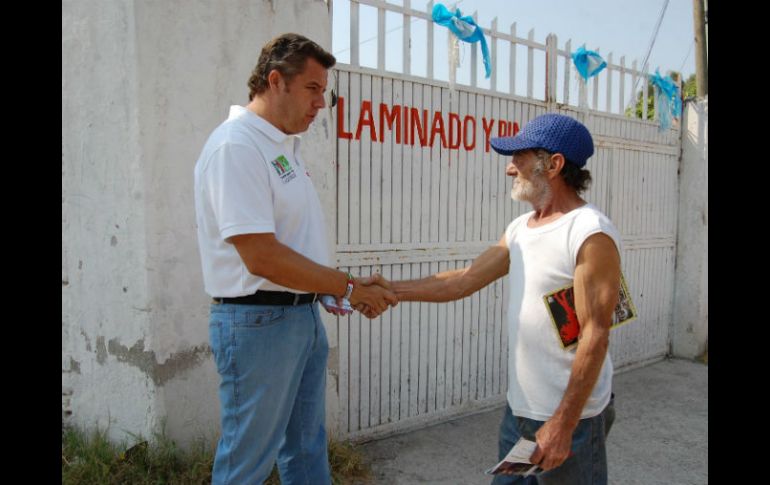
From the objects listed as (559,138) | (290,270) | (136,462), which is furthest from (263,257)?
(136,462)

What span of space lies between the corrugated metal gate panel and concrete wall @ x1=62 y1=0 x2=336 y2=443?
2.95ft

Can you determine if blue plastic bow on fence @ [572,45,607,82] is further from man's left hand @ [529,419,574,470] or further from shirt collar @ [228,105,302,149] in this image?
man's left hand @ [529,419,574,470]

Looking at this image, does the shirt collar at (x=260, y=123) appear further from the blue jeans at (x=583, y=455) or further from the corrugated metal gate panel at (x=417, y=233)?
the corrugated metal gate panel at (x=417, y=233)

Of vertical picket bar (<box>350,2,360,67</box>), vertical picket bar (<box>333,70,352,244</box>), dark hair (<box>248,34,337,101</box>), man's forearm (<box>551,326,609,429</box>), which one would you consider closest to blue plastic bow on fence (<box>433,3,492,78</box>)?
vertical picket bar (<box>350,2,360,67</box>)

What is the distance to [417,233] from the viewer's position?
14.5 feet

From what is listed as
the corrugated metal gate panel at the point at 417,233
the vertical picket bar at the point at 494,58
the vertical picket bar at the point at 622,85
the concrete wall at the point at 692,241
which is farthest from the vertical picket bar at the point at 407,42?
the concrete wall at the point at 692,241

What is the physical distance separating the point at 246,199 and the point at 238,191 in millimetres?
37

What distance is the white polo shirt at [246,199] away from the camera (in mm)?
2062

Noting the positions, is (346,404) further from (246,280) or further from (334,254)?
(246,280)

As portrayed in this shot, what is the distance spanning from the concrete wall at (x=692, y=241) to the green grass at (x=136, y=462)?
515 cm

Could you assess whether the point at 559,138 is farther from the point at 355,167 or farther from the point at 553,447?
the point at 355,167

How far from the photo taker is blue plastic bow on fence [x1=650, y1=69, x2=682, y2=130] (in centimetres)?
638
